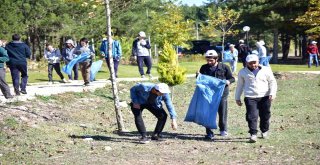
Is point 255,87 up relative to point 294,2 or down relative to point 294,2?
down

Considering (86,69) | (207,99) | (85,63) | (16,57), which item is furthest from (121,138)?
(86,69)

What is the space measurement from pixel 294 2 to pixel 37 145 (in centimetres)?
3436

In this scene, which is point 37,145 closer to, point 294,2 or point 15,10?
point 15,10

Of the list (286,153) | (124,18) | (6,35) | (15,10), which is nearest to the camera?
(286,153)

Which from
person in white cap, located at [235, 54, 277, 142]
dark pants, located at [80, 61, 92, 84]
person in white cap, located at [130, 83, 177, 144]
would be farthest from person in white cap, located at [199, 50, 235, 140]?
dark pants, located at [80, 61, 92, 84]

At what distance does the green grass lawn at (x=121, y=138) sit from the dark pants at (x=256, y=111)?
0.97 ft

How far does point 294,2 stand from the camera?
40719 mm

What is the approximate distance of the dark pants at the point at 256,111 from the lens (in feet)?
32.5

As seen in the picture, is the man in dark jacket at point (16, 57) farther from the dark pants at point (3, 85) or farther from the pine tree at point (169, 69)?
the pine tree at point (169, 69)

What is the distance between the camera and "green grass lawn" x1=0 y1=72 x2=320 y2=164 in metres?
8.60

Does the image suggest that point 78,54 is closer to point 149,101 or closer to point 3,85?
point 3,85

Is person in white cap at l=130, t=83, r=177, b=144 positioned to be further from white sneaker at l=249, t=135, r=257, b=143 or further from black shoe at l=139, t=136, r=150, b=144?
white sneaker at l=249, t=135, r=257, b=143

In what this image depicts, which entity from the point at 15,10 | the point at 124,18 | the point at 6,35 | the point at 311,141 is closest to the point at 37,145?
the point at 311,141

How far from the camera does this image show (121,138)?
1068 centimetres
